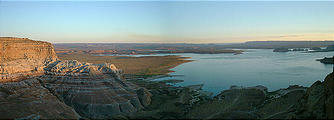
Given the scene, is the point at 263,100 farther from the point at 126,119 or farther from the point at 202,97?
the point at 126,119

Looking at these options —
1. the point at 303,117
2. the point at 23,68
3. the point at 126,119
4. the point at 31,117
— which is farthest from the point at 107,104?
the point at 303,117

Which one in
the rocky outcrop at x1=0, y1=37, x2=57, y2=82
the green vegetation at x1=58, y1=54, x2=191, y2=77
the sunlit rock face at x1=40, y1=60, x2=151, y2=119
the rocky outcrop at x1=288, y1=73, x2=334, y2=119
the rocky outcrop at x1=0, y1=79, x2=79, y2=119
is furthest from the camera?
the green vegetation at x1=58, y1=54, x2=191, y2=77

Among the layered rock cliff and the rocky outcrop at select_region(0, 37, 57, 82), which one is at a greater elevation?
the rocky outcrop at select_region(0, 37, 57, 82)

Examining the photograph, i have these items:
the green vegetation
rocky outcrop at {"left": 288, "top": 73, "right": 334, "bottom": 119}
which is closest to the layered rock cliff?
rocky outcrop at {"left": 288, "top": 73, "right": 334, "bottom": 119}

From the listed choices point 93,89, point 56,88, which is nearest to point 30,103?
point 56,88

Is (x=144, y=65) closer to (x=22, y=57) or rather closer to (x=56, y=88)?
(x=22, y=57)

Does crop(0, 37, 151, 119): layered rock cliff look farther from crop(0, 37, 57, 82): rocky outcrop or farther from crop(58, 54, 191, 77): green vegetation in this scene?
crop(58, 54, 191, 77): green vegetation
